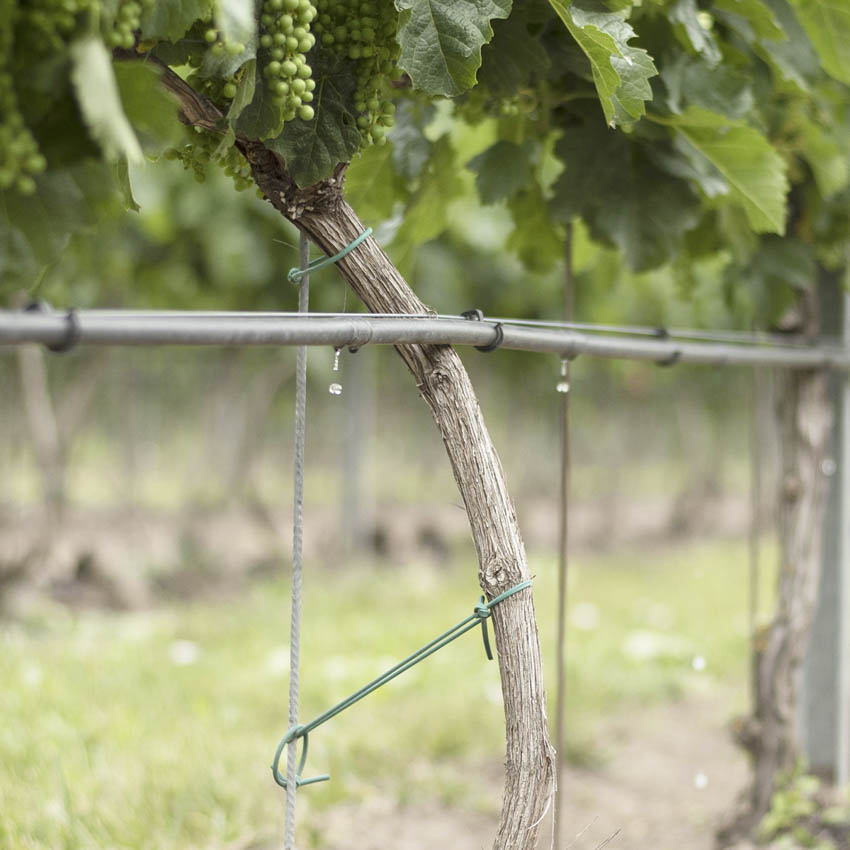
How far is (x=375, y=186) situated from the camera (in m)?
1.54

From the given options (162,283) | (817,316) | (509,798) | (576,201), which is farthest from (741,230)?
(162,283)

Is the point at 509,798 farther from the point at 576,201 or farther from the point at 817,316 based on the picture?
the point at 817,316

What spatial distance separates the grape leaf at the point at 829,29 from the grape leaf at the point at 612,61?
50cm

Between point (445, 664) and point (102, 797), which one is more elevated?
point (102, 797)

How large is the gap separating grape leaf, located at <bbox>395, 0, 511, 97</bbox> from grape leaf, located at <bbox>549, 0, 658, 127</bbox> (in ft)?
0.24

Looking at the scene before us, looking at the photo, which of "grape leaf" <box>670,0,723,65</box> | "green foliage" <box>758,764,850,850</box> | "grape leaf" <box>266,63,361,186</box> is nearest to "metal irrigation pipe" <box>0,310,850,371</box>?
"grape leaf" <box>266,63,361,186</box>

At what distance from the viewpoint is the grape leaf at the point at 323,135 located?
1018 mm

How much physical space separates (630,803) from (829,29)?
210cm

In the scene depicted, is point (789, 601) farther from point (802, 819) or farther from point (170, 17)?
point (170, 17)

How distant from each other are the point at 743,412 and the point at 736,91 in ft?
30.5

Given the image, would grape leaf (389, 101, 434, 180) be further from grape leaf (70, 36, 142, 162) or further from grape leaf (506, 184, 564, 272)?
grape leaf (70, 36, 142, 162)

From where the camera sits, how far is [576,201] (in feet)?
5.00

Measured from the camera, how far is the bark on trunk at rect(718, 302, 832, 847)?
2.29m

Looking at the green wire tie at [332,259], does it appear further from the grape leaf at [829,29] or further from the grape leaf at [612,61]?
the grape leaf at [829,29]
